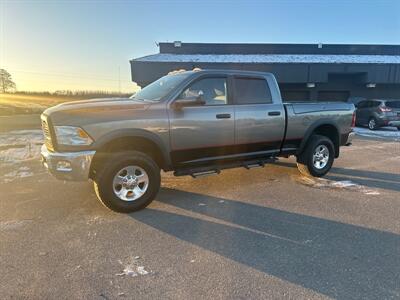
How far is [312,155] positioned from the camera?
252 inches

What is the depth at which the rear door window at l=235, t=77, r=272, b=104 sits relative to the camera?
5441 millimetres

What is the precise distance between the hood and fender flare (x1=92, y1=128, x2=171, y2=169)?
0.23 meters

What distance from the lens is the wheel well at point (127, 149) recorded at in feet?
14.3

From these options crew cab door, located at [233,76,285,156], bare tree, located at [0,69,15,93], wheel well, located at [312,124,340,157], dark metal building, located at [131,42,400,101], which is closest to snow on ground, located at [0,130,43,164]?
crew cab door, located at [233,76,285,156]

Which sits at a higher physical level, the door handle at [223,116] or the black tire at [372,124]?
the door handle at [223,116]

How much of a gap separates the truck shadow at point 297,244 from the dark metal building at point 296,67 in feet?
53.8

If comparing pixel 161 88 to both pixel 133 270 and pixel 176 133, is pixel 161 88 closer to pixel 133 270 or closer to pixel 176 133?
pixel 176 133

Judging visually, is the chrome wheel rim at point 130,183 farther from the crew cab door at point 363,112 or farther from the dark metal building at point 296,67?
the crew cab door at point 363,112

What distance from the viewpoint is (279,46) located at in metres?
26.2

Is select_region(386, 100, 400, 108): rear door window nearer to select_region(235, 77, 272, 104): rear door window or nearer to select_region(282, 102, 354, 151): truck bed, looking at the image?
select_region(282, 102, 354, 151): truck bed

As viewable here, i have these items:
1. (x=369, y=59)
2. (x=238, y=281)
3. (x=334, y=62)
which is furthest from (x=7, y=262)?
(x=369, y=59)

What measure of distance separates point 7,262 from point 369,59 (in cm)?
2628

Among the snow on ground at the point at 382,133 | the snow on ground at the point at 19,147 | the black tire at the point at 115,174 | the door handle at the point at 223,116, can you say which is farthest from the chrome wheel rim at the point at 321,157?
the snow on ground at the point at 382,133

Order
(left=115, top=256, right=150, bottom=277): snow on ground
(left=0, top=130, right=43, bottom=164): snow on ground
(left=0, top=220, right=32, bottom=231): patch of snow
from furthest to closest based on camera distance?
1. (left=0, top=130, right=43, bottom=164): snow on ground
2. (left=0, top=220, right=32, bottom=231): patch of snow
3. (left=115, top=256, right=150, bottom=277): snow on ground
